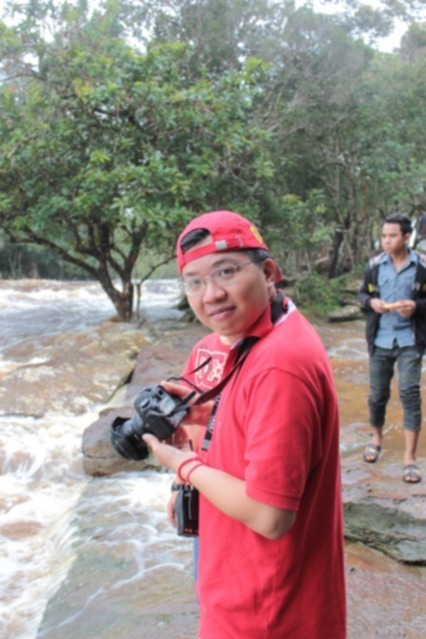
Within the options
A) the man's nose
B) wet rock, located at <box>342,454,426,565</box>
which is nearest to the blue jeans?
wet rock, located at <box>342,454,426,565</box>

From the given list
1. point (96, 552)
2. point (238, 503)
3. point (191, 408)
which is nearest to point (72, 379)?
point (96, 552)

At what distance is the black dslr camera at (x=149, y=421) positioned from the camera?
1497 millimetres

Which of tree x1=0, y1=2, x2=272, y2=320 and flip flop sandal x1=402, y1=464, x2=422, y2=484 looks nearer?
flip flop sandal x1=402, y1=464, x2=422, y2=484

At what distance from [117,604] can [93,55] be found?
A: 9.19m

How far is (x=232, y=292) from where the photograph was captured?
134cm

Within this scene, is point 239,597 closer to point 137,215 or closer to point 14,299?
point 137,215

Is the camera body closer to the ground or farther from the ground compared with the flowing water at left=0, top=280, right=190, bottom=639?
farther from the ground

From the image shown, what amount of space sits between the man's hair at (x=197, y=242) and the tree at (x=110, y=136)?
755cm

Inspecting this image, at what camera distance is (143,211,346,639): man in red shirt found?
1131 millimetres

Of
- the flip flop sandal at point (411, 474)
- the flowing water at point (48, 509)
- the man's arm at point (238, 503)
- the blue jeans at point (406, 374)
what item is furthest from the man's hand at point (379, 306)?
the man's arm at point (238, 503)

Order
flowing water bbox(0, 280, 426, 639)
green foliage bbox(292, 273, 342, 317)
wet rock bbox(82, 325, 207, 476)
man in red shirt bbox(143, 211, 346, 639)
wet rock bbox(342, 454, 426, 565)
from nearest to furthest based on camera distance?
man in red shirt bbox(143, 211, 346, 639)
flowing water bbox(0, 280, 426, 639)
wet rock bbox(342, 454, 426, 565)
wet rock bbox(82, 325, 207, 476)
green foliage bbox(292, 273, 342, 317)

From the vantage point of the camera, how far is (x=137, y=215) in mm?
8938

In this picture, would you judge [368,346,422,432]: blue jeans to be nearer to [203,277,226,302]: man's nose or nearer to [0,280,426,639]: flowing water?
[0,280,426,639]: flowing water

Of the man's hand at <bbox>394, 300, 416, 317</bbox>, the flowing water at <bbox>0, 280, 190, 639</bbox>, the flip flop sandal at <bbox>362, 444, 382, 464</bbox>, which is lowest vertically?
the flowing water at <bbox>0, 280, 190, 639</bbox>
